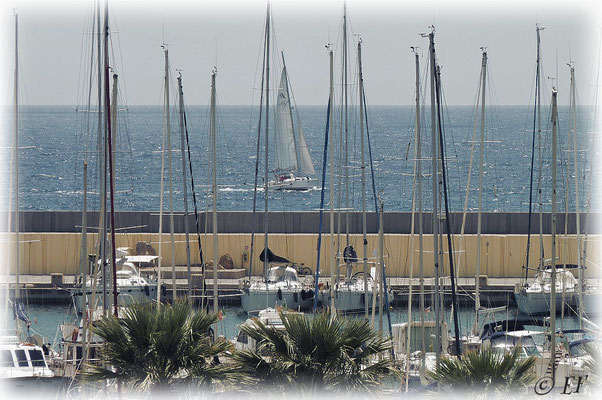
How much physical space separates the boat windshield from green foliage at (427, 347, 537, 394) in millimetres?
20490

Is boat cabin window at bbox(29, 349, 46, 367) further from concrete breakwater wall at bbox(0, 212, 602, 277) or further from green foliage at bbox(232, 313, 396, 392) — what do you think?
concrete breakwater wall at bbox(0, 212, 602, 277)

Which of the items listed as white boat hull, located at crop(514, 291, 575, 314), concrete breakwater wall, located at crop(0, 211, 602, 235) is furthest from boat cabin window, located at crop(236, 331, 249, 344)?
concrete breakwater wall, located at crop(0, 211, 602, 235)

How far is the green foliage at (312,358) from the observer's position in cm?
1720

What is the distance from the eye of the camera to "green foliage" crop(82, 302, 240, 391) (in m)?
17.4

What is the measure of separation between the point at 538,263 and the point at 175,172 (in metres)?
94.0

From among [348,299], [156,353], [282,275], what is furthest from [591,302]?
[156,353]

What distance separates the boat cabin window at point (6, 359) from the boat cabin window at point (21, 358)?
0.49 ft

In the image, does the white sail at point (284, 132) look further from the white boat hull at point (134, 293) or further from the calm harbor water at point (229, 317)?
the white boat hull at point (134, 293)

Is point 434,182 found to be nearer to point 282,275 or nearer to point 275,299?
point 275,299

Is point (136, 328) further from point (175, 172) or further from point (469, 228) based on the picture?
point (175, 172)

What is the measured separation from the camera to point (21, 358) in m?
23.0

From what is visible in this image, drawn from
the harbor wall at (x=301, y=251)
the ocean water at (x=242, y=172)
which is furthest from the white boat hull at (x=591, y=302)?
the ocean water at (x=242, y=172)

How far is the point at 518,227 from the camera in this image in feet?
148

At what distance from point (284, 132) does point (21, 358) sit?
46.2m
